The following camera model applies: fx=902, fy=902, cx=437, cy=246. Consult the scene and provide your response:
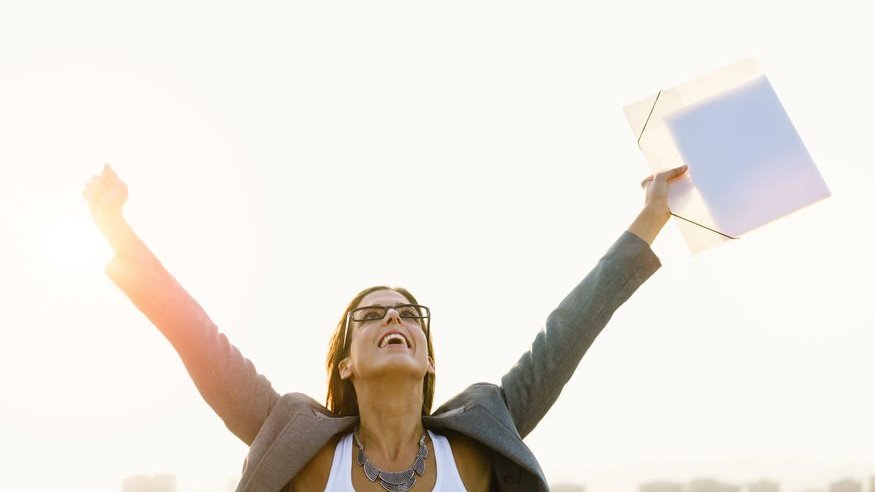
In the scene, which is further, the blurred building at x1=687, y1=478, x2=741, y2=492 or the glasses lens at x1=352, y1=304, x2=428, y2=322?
the blurred building at x1=687, y1=478, x2=741, y2=492

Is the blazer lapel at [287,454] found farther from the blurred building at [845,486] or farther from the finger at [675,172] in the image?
the blurred building at [845,486]

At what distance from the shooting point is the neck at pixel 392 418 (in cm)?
339

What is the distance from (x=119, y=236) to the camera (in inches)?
130

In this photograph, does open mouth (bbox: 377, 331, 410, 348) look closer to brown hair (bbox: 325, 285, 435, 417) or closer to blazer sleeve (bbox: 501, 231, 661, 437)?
brown hair (bbox: 325, 285, 435, 417)

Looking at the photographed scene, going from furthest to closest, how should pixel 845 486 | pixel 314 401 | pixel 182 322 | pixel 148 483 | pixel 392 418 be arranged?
pixel 845 486 < pixel 148 483 < pixel 314 401 < pixel 392 418 < pixel 182 322

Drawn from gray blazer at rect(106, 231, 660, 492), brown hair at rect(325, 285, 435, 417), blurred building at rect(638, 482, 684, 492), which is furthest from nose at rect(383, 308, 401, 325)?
blurred building at rect(638, 482, 684, 492)

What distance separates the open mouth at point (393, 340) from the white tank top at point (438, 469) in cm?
38

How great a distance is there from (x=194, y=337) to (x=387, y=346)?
28.6 inches

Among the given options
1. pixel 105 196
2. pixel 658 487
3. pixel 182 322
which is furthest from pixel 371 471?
pixel 658 487

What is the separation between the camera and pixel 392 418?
3.43 m

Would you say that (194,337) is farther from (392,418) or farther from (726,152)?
(726,152)

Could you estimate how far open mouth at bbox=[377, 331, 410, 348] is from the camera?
11.4 ft

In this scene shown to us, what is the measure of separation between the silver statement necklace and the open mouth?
0.41 m

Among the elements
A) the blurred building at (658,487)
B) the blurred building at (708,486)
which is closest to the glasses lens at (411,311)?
the blurred building at (658,487)
